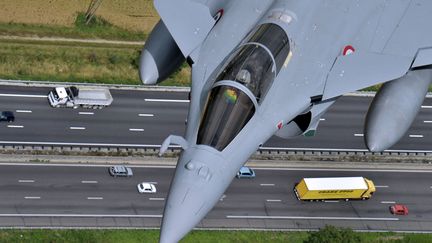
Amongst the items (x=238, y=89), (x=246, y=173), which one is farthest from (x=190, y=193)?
(x=246, y=173)

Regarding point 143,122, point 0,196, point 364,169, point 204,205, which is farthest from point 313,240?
point 204,205

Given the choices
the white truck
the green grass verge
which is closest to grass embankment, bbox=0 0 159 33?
the green grass verge

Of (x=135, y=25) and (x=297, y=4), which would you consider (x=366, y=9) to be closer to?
(x=297, y=4)

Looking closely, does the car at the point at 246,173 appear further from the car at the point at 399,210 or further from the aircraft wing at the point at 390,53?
the aircraft wing at the point at 390,53

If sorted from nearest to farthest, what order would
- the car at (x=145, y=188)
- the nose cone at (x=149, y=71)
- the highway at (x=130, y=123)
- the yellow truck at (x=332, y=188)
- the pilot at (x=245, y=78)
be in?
the pilot at (x=245, y=78) → the nose cone at (x=149, y=71) → the car at (x=145, y=188) → the yellow truck at (x=332, y=188) → the highway at (x=130, y=123)

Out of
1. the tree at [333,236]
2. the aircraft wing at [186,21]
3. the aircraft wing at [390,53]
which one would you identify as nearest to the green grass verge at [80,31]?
the tree at [333,236]
